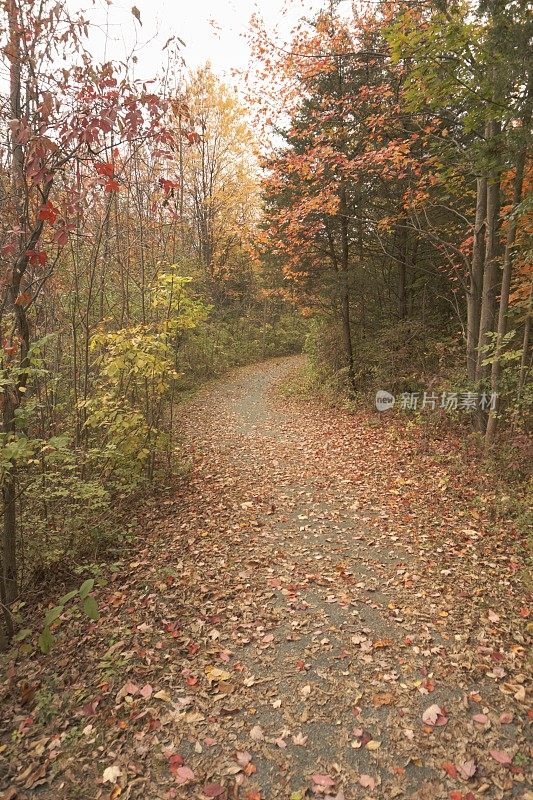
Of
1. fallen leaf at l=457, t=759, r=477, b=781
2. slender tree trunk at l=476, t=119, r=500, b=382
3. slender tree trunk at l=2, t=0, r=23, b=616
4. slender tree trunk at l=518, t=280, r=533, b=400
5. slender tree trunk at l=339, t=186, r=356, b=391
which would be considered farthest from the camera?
slender tree trunk at l=339, t=186, r=356, b=391

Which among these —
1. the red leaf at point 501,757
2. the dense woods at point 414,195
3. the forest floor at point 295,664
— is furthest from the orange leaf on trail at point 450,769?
the dense woods at point 414,195

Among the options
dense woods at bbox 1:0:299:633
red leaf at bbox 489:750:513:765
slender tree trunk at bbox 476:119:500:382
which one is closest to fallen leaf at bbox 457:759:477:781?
red leaf at bbox 489:750:513:765

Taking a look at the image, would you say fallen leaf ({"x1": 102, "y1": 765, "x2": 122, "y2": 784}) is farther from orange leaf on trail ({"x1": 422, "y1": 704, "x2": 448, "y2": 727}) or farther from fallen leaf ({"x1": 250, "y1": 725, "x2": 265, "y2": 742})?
orange leaf on trail ({"x1": 422, "y1": 704, "x2": 448, "y2": 727})

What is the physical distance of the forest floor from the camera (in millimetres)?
3107

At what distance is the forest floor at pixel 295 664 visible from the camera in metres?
3.11

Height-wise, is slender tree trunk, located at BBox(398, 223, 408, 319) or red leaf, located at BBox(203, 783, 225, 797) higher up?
slender tree trunk, located at BBox(398, 223, 408, 319)

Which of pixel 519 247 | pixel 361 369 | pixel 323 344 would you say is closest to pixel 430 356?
pixel 361 369

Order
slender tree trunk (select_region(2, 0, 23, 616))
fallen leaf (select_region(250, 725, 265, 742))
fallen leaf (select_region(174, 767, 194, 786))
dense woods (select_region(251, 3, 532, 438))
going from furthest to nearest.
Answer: dense woods (select_region(251, 3, 532, 438)) → slender tree trunk (select_region(2, 0, 23, 616)) → fallen leaf (select_region(250, 725, 265, 742)) → fallen leaf (select_region(174, 767, 194, 786))

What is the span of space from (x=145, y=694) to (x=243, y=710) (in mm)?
A: 845

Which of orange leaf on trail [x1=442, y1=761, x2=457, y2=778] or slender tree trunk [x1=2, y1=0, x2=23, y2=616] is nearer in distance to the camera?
orange leaf on trail [x1=442, y1=761, x2=457, y2=778]

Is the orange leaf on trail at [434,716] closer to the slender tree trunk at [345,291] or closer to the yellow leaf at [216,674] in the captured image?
the yellow leaf at [216,674]

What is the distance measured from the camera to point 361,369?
1356cm

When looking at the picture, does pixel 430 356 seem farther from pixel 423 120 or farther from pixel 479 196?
pixel 423 120

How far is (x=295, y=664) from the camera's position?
160 inches
